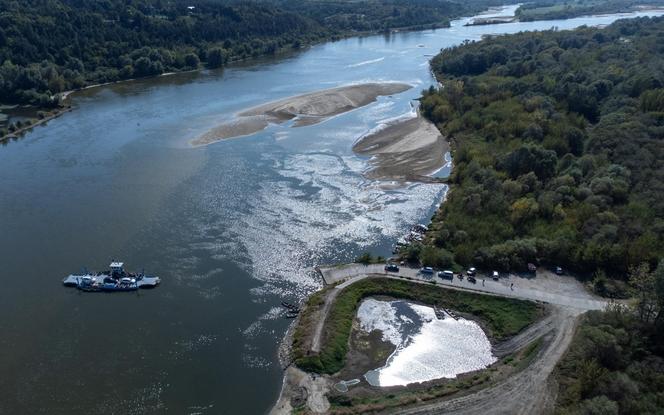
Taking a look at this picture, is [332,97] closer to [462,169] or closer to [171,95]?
[171,95]

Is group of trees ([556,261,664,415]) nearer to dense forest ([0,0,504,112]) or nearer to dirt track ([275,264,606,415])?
dirt track ([275,264,606,415])

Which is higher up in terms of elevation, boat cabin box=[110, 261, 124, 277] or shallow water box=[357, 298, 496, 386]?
boat cabin box=[110, 261, 124, 277]

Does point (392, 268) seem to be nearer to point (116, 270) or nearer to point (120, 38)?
point (116, 270)

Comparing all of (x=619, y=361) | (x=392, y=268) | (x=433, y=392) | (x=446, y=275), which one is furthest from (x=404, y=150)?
(x=619, y=361)

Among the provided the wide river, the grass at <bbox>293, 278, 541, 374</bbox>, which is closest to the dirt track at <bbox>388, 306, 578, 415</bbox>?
the grass at <bbox>293, 278, 541, 374</bbox>

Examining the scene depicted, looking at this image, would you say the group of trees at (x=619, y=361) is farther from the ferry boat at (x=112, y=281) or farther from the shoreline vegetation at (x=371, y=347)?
the ferry boat at (x=112, y=281)

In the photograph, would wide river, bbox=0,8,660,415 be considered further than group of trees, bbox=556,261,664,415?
Yes

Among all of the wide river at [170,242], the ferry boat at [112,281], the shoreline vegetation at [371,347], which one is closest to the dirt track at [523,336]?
the shoreline vegetation at [371,347]
